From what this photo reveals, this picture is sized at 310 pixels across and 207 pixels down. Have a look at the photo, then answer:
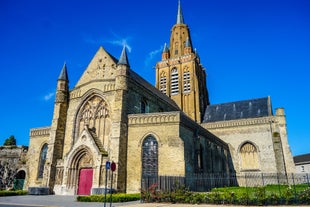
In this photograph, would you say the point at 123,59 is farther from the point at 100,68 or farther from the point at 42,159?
the point at 42,159

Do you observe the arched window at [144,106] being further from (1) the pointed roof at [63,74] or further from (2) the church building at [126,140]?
(1) the pointed roof at [63,74]

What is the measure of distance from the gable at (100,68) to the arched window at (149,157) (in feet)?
25.8

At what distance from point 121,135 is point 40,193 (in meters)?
9.37

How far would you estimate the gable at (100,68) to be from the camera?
26031mm

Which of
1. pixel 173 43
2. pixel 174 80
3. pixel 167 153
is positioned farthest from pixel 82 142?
pixel 173 43

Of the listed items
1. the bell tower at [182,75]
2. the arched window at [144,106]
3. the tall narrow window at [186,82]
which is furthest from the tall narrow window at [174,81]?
the arched window at [144,106]

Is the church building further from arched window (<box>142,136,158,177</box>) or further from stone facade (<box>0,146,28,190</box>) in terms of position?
stone facade (<box>0,146,28,190</box>)

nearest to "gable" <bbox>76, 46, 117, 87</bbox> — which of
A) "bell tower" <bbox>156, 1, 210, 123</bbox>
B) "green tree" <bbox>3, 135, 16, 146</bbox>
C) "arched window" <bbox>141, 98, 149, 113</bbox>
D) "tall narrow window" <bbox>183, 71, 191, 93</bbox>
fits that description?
"arched window" <bbox>141, 98, 149, 113</bbox>

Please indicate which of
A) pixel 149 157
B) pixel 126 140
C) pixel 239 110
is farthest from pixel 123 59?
pixel 239 110

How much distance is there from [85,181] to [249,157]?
23835 mm

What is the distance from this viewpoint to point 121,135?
2253cm

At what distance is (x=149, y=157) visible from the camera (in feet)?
73.3

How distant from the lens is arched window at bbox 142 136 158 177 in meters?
21.9

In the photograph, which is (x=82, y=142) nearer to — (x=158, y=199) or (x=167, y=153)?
(x=167, y=153)
